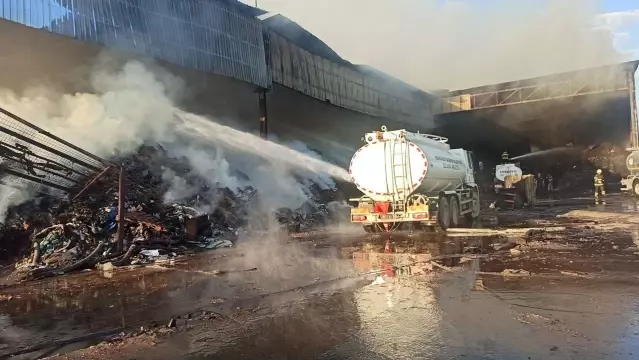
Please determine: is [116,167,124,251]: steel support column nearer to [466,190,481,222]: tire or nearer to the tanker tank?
the tanker tank

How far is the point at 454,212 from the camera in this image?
1287 centimetres

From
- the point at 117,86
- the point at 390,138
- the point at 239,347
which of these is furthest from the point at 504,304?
the point at 117,86

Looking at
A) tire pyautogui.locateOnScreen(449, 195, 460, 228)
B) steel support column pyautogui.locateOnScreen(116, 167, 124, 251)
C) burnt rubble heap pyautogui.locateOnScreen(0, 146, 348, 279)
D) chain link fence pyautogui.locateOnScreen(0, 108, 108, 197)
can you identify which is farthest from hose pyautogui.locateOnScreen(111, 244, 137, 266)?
tire pyautogui.locateOnScreen(449, 195, 460, 228)

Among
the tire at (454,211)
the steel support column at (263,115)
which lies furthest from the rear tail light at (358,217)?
the steel support column at (263,115)

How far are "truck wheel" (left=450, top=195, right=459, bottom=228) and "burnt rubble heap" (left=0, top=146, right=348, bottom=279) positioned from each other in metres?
4.24

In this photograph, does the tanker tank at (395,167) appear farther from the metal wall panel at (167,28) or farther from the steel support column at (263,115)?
the metal wall panel at (167,28)

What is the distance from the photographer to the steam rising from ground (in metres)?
11.9

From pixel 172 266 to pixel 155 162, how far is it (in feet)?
18.4

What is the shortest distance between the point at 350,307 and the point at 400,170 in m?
6.86

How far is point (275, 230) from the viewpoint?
1329 cm

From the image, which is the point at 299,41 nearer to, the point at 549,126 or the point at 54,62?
the point at 54,62

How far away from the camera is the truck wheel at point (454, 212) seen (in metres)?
12.7

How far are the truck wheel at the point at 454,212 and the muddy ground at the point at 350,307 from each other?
13.0 feet

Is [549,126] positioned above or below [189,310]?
above
